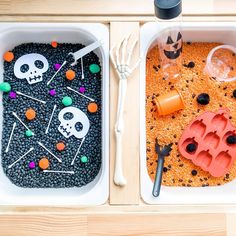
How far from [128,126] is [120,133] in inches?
1.3

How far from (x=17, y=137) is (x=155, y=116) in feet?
1.33

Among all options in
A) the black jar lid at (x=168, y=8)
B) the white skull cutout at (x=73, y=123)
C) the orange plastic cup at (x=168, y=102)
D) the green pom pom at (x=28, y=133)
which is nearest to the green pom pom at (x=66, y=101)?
the white skull cutout at (x=73, y=123)

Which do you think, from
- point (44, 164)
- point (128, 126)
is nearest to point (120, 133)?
point (128, 126)

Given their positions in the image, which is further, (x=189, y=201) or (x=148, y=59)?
(x=148, y=59)

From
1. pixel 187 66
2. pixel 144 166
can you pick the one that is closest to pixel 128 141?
pixel 144 166

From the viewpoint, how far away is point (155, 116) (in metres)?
1.43

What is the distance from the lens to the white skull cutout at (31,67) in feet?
4.76

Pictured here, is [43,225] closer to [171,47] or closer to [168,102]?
[168,102]

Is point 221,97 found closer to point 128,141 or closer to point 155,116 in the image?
point 155,116

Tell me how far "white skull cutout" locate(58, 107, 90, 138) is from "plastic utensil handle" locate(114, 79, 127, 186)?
0.43 ft

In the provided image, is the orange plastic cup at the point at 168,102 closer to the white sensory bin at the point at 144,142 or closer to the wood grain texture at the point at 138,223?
the white sensory bin at the point at 144,142

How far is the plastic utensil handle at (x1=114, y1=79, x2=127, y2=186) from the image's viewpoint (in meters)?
1.33

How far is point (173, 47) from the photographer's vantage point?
4.58ft

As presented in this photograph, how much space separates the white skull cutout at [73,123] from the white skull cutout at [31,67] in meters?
0.13
